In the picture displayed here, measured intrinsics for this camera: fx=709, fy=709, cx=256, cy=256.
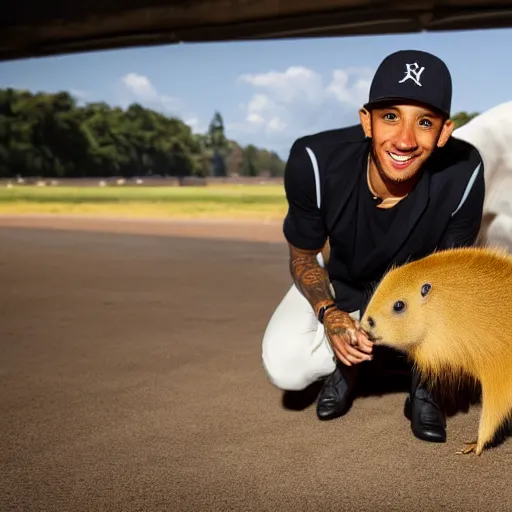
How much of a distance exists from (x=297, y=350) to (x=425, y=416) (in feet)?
1.17

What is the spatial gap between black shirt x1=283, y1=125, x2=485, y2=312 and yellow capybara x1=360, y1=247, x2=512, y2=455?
207mm

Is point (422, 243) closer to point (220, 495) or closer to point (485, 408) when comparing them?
point (485, 408)

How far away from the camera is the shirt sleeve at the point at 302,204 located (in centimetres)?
167

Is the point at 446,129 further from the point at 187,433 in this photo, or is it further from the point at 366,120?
the point at 187,433

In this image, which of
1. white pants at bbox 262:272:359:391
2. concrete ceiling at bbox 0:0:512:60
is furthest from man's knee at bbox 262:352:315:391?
concrete ceiling at bbox 0:0:512:60

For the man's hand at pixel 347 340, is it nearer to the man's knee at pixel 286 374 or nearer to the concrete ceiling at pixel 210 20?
the man's knee at pixel 286 374

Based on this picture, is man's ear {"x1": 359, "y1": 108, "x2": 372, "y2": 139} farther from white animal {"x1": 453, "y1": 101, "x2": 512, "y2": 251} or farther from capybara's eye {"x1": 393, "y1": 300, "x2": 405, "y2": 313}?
white animal {"x1": 453, "y1": 101, "x2": 512, "y2": 251}

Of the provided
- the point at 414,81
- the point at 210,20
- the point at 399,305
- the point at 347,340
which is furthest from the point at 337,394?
the point at 210,20

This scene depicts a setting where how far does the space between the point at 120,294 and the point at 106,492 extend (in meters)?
2.45

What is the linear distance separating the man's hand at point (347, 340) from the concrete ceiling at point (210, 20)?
3.70 m

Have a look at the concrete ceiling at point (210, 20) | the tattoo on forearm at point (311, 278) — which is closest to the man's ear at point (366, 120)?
the tattoo on forearm at point (311, 278)

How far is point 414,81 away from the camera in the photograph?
1.45 meters

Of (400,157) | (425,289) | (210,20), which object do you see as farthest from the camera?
(210,20)

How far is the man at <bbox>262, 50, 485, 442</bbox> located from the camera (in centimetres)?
150
